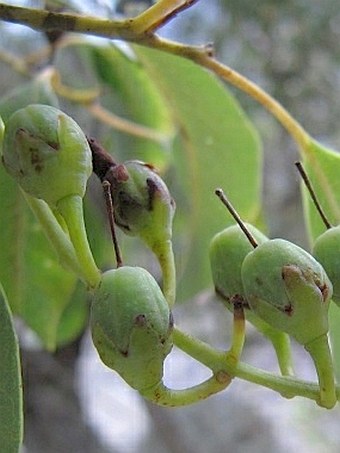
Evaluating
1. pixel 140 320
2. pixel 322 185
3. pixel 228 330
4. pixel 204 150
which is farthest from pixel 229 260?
pixel 228 330

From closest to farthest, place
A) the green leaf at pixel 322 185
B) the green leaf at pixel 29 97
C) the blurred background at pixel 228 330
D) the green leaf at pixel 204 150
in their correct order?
the green leaf at pixel 322 185
the green leaf at pixel 29 97
the green leaf at pixel 204 150
the blurred background at pixel 228 330

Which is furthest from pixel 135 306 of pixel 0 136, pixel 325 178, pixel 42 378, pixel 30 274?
pixel 42 378

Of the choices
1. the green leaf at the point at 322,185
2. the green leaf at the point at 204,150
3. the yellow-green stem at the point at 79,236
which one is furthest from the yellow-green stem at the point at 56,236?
the green leaf at the point at 204,150

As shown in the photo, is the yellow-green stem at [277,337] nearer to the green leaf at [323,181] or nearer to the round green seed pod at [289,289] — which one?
the round green seed pod at [289,289]

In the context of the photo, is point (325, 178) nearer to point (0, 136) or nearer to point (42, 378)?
point (0, 136)

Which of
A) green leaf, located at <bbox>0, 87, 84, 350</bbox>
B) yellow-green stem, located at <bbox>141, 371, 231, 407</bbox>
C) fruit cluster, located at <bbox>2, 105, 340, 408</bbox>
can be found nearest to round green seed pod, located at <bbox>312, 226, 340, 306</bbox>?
fruit cluster, located at <bbox>2, 105, 340, 408</bbox>

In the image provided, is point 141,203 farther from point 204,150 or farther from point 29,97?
point 204,150

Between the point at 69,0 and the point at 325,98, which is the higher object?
the point at 69,0

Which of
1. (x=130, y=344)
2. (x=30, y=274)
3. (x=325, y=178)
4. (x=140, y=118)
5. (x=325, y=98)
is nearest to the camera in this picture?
(x=130, y=344)
